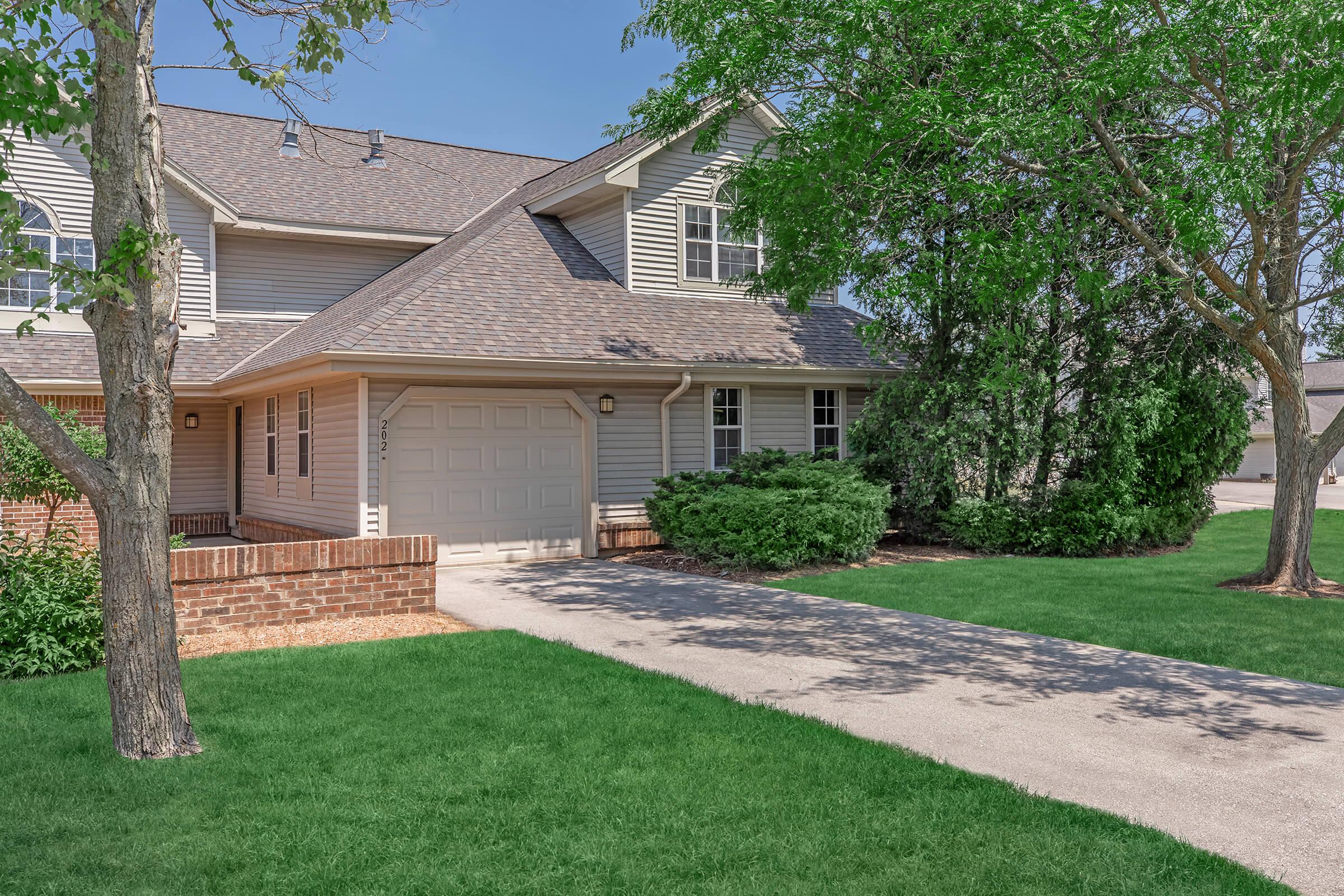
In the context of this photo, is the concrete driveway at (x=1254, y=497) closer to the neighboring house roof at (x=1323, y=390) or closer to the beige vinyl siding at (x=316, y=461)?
the neighboring house roof at (x=1323, y=390)

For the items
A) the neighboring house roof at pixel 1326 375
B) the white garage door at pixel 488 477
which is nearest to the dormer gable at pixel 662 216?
the white garage door at pixel 488 477

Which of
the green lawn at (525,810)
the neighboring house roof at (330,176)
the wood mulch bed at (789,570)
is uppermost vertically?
the neighboring house roof at (330,176)

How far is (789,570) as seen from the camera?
1374cm

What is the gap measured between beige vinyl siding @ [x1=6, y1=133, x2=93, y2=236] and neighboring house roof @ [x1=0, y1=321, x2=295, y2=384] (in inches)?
82.2

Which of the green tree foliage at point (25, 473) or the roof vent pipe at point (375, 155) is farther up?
the roof vent pipe at point (375, 155)

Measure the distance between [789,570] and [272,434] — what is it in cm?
899

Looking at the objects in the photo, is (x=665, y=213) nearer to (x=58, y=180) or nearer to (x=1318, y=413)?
(x=58, y=180)

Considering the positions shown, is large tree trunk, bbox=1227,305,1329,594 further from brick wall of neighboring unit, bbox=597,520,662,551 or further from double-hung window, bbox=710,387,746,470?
brick wall of neighboring unit, bbox=597,520,662,551

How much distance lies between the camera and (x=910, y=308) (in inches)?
647

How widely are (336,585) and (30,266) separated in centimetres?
516

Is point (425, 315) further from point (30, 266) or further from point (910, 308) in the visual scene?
point (30, 266)

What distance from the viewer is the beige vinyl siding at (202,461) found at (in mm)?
18406

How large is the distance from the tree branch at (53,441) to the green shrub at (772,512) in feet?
29.4

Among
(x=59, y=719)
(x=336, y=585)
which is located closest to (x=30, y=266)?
(x=59, y=719)
